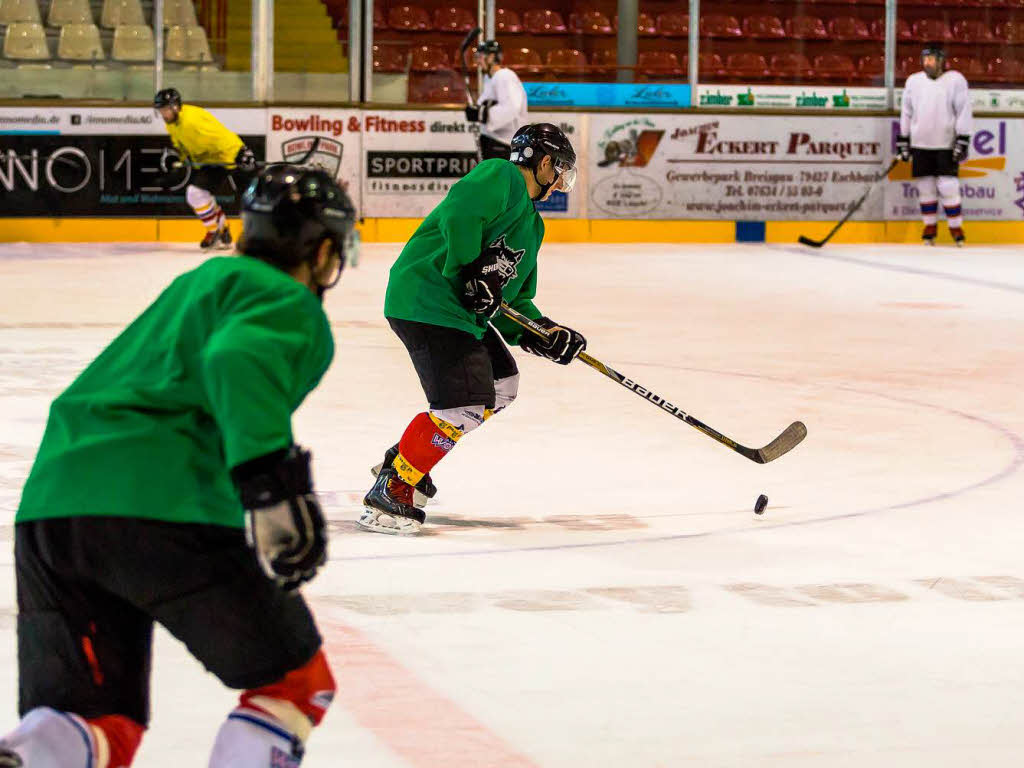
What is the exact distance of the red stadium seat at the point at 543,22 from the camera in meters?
14.7

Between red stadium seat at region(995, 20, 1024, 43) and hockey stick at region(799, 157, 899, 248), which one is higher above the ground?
red stadium seat at region(995, 20, 1024, 43)

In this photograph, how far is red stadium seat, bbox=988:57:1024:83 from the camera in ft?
49.8

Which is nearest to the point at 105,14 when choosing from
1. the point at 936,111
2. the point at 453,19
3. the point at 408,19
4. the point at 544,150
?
the point at 408,19

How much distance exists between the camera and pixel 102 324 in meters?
8.85

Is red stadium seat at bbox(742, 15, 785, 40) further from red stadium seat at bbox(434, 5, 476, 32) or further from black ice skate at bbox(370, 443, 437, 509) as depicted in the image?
black ice skate at bbox(370, 443, 437, 509)

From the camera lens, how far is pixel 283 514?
6.83 feet

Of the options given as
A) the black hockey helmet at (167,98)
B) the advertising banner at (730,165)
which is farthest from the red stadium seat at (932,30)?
the black hockey helmet at (167,98)

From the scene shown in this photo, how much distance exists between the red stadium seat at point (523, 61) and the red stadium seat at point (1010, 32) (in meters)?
3.93

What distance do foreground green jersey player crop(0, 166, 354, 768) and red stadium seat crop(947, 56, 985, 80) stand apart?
45.3ft

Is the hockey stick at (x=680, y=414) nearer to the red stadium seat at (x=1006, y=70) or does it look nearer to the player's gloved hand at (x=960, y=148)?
the player's gloved hand at (x=960, y=148)

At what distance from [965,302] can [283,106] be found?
5418 millimetres

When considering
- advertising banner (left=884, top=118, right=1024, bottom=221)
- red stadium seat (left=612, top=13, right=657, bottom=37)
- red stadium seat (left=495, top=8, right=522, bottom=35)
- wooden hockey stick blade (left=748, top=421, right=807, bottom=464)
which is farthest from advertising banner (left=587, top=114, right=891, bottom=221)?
wooden hockey stick blade (left=748, top=421, right=807, bottom=464)

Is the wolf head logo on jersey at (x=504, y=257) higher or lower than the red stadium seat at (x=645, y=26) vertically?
lower

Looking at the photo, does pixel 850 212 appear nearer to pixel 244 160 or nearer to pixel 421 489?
pixel 244 160
